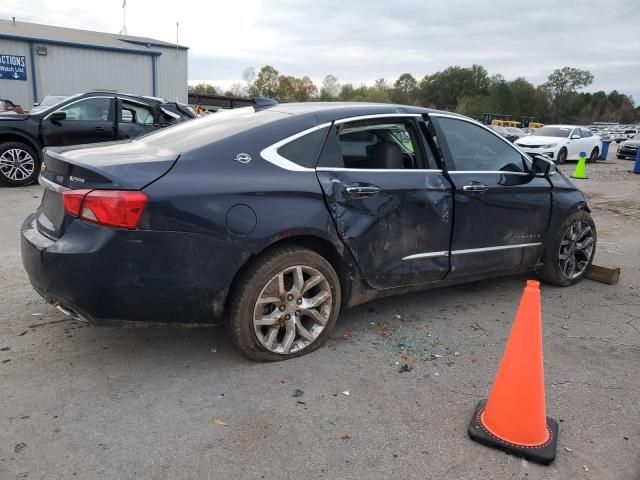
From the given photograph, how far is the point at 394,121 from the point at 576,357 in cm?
212

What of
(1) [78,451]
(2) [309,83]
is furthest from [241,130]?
(2) [309,83]

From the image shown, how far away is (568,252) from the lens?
5.18 m

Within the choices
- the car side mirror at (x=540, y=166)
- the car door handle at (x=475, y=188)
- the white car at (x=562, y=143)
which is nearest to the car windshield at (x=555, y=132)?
the white car at (x=562, y=143)

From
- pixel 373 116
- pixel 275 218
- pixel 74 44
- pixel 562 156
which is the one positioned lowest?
pixel 562 156

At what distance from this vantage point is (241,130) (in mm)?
3453

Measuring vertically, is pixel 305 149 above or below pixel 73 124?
above

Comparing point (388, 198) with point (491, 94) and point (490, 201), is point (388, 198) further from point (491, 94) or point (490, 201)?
point (491, 94)

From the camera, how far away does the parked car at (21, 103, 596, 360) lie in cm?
292

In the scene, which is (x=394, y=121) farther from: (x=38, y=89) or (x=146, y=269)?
(x=38, y=89)

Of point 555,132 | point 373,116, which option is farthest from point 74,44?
point 373,116

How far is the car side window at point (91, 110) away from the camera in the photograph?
9.60 metres

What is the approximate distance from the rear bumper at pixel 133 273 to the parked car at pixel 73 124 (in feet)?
23.0

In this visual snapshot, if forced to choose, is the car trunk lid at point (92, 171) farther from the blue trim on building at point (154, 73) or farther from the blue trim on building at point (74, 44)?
the blue trim on building at point (154, 73)

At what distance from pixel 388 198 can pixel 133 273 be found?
1747mm
